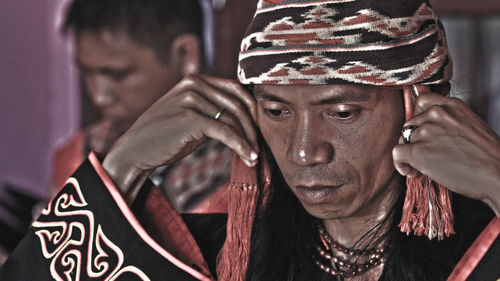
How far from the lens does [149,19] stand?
3.05 meters

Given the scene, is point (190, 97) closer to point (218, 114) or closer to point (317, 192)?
point (218, 114)

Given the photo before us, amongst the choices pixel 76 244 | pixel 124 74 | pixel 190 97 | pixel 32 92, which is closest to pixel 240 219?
pixel 190 97

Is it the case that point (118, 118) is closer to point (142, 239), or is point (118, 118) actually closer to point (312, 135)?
point (142, 239)

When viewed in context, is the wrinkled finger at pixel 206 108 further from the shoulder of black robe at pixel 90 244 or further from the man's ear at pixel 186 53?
the man's ear at pixel 186 53

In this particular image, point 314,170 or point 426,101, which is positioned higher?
point 426,101

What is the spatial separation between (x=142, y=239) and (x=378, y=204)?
487mm

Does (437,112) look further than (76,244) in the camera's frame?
No

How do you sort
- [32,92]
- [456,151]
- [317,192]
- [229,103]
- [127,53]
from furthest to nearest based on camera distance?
1. [32,92]
2. [127,53]
3. [229,103]
4. [317,192]
5. [456,151]

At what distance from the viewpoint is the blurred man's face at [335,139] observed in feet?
3.97

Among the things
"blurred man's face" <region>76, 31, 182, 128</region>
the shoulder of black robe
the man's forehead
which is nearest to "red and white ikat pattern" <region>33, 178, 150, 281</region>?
the shoulder of black robe

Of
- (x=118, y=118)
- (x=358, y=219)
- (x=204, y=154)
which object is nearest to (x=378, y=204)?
(x=358, y=219)

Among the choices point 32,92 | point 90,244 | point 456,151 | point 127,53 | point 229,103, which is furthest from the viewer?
point 32,92

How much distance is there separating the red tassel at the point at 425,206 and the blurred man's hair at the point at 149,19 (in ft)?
6.49

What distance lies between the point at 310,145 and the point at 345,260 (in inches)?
11.9
